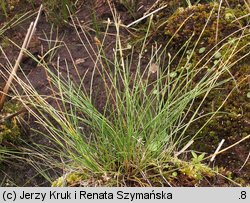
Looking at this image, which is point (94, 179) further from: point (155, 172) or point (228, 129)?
point (228, 129)

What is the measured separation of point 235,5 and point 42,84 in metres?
1.29

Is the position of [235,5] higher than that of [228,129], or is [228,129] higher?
[235,5]

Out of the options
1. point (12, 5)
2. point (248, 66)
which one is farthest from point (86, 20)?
point (248, 66)

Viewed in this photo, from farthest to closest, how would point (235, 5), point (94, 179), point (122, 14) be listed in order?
point (122, 14) → point (235, 5) → point (94, 179)

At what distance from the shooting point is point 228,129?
105 inches

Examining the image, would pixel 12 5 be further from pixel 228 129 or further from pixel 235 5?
pixel 228 129
